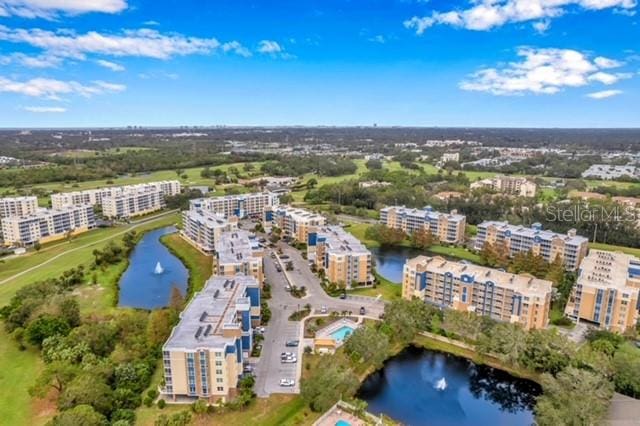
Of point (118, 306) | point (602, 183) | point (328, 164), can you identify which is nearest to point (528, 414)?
point (118, 306)

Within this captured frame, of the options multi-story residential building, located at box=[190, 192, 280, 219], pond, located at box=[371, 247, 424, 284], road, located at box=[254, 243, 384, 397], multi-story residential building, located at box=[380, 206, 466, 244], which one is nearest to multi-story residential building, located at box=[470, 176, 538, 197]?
multi-story residential building, located at box=[380, 206, 466, 244]

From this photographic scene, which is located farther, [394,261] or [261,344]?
[394,261]

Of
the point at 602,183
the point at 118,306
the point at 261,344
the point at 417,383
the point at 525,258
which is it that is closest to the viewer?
the point at 417,383

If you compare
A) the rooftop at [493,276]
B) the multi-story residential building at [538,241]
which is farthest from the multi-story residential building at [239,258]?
the multi-story residential building at [538,241]

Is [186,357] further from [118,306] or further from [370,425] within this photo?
[118,306]

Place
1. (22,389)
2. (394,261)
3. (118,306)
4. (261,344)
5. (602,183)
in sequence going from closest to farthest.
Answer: (22,389)
(261,344)
(118,306)
(394,261)
(602,183)

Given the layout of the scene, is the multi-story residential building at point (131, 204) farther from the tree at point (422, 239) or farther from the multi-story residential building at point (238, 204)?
the tree at point (422, 239)
